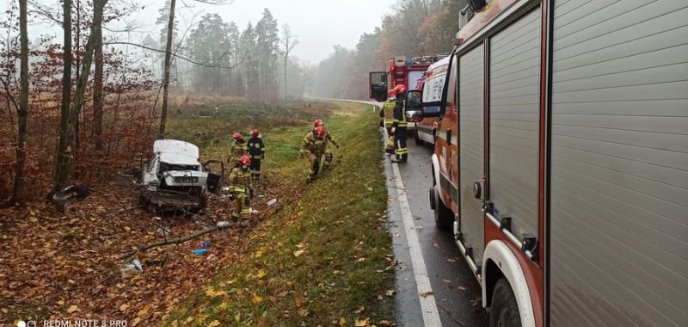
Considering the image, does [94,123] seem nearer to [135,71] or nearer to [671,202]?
[135,71]

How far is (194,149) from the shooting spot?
1373 cm

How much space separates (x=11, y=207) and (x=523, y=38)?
1076 cm

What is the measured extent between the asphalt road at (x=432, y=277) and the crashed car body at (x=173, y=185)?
199 inches

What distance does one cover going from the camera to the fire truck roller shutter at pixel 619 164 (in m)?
1.57

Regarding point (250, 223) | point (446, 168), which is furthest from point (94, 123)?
point (446, 168)

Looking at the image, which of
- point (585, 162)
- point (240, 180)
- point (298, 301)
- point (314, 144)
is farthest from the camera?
point (314, 144)

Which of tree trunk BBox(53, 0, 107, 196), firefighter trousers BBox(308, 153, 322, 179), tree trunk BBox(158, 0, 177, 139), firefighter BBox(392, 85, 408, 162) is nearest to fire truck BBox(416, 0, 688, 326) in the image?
firefighter BBox(392, 85, 408, 162)

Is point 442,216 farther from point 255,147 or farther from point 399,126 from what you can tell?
point 255,147

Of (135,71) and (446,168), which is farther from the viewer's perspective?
(135,71)

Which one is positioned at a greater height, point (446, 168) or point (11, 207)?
point (446, 168)

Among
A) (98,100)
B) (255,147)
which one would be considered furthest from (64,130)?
(255,147)

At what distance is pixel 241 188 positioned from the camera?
1087cm

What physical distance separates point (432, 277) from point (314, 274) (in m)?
1.33

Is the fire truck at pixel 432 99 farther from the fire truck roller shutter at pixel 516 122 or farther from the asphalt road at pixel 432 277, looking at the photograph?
the fire truck roller shutter at pixel 516 122
